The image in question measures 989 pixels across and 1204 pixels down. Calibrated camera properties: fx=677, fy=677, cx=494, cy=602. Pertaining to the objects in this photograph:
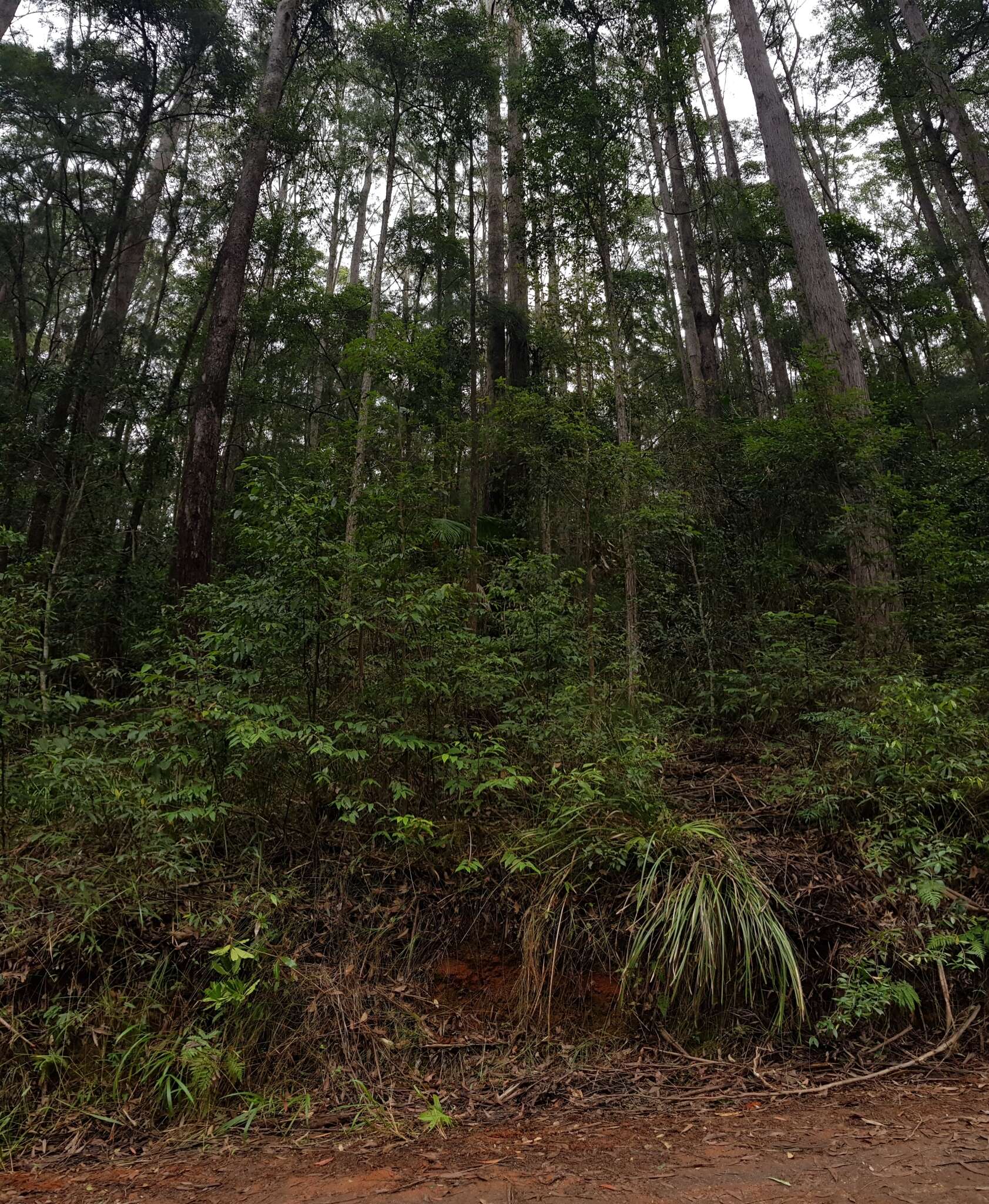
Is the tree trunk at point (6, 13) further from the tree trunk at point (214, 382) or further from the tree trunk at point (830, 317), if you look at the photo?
the tree trunk at point (830, 317)

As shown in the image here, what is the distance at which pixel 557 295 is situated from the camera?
39.1ft

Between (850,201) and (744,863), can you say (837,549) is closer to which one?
(744,863)

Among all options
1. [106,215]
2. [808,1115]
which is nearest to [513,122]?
[106,215]

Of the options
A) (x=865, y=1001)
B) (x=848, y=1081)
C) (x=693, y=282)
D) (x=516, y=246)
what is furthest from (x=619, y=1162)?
(x=516, y=246)

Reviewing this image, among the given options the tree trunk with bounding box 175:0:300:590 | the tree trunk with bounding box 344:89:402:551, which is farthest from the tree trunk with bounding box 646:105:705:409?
the tree trunk with bounding box 175:0:300:590

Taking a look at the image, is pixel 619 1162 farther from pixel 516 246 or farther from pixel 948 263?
pixel 948 263

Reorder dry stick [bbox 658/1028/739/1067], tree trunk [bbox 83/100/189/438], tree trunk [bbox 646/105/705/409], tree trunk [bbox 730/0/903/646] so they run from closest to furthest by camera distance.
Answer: dry stick [bbox 658/1028/739/1067] < tree trunk [bbox 730/0/903/646] < tree trunk [bbox 83/100/189/438] < tree trunk [bbox 646/105/705/409]

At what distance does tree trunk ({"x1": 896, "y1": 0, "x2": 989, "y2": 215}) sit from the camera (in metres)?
12.2

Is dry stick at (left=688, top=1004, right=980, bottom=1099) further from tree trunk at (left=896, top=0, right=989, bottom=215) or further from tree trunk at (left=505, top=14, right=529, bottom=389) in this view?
tree trunk at (left=896, top=0, right=989, bottom=215)

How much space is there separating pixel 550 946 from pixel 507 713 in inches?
92.0

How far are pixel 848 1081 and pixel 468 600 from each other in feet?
14.3

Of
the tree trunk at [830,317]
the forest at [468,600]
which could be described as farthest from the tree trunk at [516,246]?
the tree trunk at [830,317]

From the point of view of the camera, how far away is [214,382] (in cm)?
914

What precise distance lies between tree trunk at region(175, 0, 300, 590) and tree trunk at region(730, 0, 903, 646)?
24.4ft
